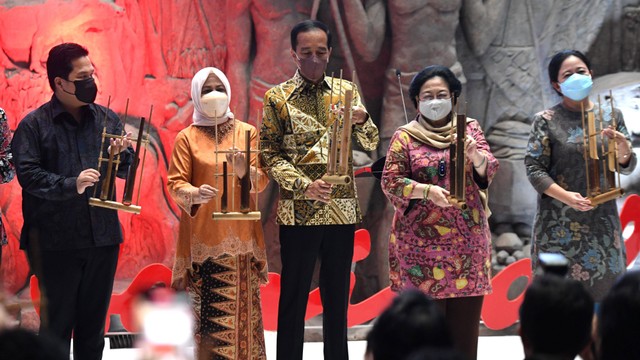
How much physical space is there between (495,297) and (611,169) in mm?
2236

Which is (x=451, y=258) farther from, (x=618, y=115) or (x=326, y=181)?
(x=618, y=115)

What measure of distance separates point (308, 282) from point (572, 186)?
1508 millimetres

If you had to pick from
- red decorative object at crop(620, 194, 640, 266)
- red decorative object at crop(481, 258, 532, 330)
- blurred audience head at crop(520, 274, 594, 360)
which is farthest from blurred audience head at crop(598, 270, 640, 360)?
red decorative object at crop(620, 194, 640, 266)

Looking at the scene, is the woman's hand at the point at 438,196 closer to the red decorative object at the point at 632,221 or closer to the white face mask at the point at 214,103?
the white face mask at the point at 214,103

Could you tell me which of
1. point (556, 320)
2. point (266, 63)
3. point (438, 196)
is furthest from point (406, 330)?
point (266, 63)

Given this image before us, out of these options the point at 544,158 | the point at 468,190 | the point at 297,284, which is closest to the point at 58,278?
the point at 297,284

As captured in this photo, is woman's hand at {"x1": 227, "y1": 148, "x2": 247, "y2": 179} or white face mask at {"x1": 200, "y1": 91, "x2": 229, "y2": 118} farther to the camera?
white face mask at {"x1": 200, "y1": 91, "x2": 229, "y2": 118}

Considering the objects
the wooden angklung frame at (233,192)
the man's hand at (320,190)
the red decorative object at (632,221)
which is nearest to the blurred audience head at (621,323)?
the man's hand at (320,190)

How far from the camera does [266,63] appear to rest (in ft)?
24.5

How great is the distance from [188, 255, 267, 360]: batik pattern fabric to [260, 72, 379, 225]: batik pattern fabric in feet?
1.22

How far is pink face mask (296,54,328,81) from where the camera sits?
4.83 metres

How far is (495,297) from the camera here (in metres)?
6.96

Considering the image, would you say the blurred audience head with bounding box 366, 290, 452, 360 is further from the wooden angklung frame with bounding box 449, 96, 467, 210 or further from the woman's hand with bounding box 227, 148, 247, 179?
the woman's hand with bounding box 227, 148, 247, 179

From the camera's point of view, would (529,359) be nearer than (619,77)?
Yes
